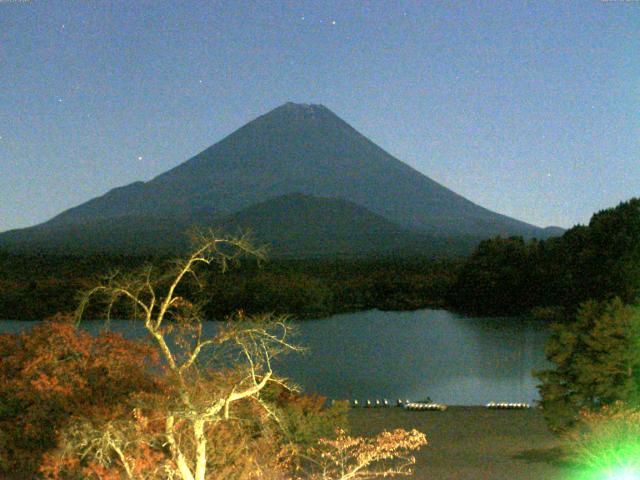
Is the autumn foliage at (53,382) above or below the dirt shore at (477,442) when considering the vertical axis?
above

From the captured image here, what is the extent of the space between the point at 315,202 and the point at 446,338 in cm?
5964

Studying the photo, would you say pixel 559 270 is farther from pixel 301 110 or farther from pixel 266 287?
pixel 301 110

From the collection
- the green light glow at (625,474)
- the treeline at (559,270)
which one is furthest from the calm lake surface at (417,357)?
the green light glow at (625,474)

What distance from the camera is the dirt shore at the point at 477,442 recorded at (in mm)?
8461

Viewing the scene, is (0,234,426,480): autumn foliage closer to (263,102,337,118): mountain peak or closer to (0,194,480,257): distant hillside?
(0,194,480,257): distant hillside

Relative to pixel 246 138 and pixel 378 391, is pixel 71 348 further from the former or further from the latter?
pixel 246 138

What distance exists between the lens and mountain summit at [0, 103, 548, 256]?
91.3 meters

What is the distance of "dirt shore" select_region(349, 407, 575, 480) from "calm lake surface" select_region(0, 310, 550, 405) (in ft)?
6.70

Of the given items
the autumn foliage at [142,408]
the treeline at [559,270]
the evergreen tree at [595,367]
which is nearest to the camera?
the autumn foliage at [142,408]

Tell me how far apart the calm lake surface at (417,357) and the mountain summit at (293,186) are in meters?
51.9

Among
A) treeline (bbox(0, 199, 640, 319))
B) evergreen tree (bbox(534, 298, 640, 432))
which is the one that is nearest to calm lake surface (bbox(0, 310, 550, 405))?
treeline (bbox(0, 199, 640, 319))

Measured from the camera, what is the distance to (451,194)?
102 metres

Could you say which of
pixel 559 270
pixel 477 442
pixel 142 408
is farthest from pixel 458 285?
pixel 142 408

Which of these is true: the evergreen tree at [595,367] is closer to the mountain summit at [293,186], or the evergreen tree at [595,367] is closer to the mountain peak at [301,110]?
the mountain summit at [293,186]
